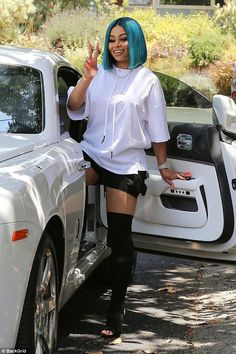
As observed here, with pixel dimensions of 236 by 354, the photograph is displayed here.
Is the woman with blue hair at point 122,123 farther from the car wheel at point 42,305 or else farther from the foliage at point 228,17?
the foliage at point 228,17

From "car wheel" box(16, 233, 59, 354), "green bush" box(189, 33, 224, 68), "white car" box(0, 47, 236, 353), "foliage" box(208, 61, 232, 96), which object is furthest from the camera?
"green bush" box(189, 33, 224, 68)

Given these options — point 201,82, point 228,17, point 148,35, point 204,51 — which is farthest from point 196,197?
point 228,17

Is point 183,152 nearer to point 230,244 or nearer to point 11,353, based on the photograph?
point 230,244

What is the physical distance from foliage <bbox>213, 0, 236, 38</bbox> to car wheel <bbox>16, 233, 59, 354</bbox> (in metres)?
18.4

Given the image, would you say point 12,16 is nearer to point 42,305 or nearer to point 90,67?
point 90,67

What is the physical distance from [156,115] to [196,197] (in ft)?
1.91

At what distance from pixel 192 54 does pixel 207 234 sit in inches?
616

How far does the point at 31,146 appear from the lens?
438 cm

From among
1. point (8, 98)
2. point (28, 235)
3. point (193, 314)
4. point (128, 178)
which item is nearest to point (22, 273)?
point (28, 235)

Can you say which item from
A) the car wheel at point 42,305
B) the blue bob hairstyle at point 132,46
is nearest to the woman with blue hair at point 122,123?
the blue bob hairstyle at point 132,46

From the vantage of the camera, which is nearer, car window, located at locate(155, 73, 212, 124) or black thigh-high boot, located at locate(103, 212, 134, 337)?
black thigh-high boot, located at locate(103, 212, 134, 337)

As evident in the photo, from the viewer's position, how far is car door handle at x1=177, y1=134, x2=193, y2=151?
4953mm

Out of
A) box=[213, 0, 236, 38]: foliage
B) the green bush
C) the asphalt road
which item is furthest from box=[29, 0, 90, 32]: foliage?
the asphalt road

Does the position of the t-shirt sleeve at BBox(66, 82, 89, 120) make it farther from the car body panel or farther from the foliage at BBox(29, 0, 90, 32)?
the foliage at BBox(29, 0, 90, 32)
